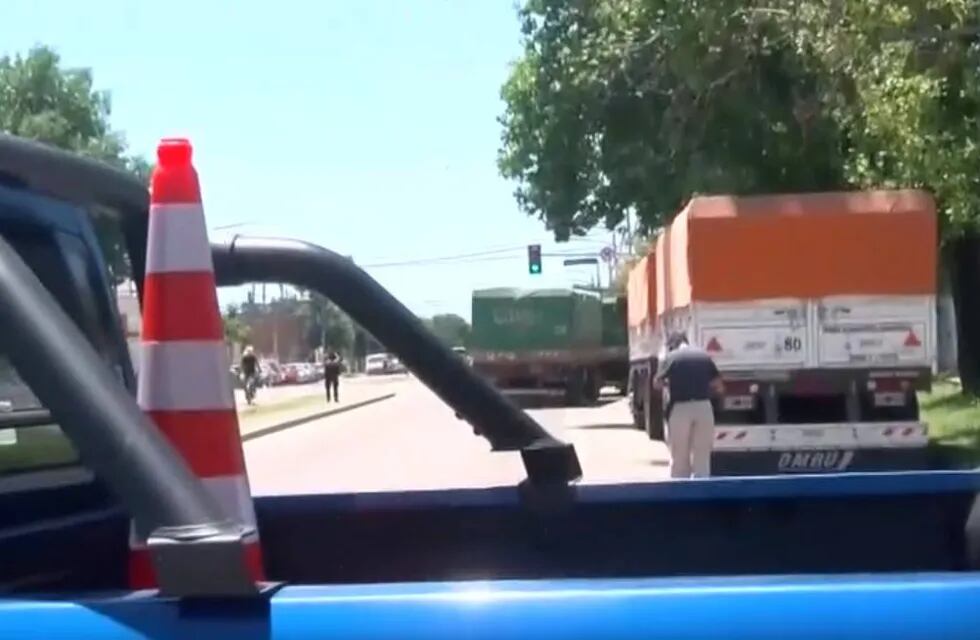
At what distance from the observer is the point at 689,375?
1686 centimetres

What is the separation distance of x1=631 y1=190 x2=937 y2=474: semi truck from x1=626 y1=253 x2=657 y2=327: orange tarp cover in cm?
638

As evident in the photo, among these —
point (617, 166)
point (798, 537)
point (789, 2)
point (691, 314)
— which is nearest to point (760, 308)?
point (691, 314)

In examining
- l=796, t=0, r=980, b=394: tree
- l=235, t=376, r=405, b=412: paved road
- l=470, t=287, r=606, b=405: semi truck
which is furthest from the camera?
l=235, t=376, r=405, b=412: paved road

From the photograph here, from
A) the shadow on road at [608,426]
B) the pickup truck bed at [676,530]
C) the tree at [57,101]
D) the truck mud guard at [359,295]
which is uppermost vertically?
the tree at [57,101]

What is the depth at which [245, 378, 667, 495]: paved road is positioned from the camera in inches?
840

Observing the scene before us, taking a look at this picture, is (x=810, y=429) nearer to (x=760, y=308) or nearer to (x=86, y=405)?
(x=760, y=308)

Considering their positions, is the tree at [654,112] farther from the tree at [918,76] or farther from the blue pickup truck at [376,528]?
the blue pickup truck at [376,528]

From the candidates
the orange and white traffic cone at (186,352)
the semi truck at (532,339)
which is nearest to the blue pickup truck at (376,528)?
the orange and white traffic cone at (186,352)

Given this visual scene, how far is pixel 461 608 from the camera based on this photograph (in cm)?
232

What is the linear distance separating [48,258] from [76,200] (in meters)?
0.22

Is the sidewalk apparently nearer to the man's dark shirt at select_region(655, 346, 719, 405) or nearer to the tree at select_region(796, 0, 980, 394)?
the tree at select_region(796, 0, 980, 394)

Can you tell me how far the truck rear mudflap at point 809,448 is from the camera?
1823cm

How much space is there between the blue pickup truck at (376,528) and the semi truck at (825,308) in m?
14.7

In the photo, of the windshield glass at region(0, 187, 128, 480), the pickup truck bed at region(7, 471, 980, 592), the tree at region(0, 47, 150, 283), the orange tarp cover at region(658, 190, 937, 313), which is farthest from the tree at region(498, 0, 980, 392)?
the tree at region(0, 47, 150, 283)
